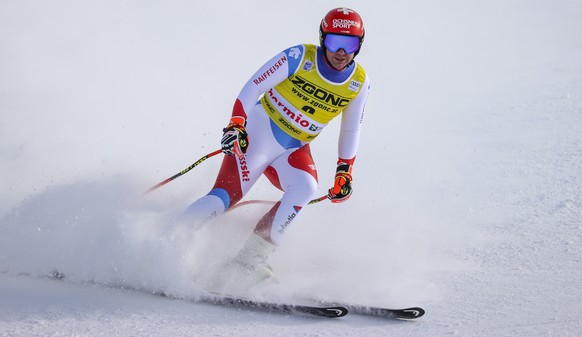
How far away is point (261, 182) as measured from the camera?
23.4 feet

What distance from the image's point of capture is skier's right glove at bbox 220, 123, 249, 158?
4617 mm

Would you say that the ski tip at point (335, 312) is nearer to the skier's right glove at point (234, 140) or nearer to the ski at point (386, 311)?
the ski at point (386, 311)

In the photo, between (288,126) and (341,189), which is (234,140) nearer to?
(288,126)

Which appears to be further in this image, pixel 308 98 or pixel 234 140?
pixel 308 98

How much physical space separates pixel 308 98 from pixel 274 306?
62.1 inches

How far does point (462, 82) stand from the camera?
1298 centimetres

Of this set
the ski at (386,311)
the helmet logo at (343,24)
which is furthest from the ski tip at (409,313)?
the helmet logo at (343,24)

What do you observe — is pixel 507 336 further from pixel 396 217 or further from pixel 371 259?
pixel 396 217

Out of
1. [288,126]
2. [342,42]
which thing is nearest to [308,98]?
[288,126]

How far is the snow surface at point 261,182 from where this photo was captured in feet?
13.7

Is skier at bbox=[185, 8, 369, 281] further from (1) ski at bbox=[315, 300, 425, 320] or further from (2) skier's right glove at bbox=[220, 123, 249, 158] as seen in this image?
(1) ski at bbox=[315, 300, 425, 320]

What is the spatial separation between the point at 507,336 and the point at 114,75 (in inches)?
358

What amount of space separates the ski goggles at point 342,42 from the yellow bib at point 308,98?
0.77 feet

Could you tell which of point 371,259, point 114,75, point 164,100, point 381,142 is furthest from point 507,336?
point 114,75
